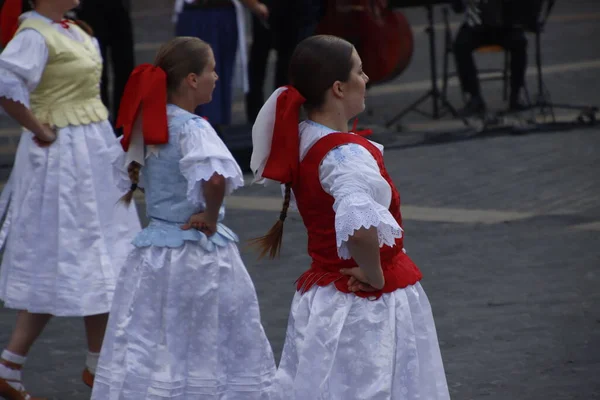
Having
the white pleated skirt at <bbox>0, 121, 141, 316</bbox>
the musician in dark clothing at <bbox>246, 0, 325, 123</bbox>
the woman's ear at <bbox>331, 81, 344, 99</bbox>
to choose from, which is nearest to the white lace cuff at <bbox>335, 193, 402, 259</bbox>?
the woman's ear at <bbox>331, 81, 344, 99</bbox>

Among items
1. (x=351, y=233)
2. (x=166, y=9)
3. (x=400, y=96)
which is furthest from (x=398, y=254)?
(x=166, y=9)

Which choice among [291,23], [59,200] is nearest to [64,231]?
[59,200]

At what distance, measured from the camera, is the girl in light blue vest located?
433cm

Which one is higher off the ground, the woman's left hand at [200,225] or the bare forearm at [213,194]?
the bare forearm at [213,194]

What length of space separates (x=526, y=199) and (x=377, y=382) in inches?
205

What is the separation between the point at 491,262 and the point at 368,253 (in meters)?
3.59

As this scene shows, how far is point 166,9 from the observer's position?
77.4 feet

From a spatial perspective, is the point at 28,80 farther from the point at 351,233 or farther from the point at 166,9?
the point at 166,9

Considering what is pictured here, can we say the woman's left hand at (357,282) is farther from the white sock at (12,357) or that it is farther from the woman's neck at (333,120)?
the white sock at (12,357)

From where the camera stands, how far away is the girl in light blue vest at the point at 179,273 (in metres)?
4.33

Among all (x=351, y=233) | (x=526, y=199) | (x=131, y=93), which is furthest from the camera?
(x=526, y=199)

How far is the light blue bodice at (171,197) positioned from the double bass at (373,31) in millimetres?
6580

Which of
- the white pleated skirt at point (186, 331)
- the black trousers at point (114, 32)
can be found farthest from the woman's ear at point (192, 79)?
the black trousers at point (114, 32)

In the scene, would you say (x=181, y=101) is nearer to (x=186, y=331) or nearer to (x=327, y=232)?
(x=186, y=331)
